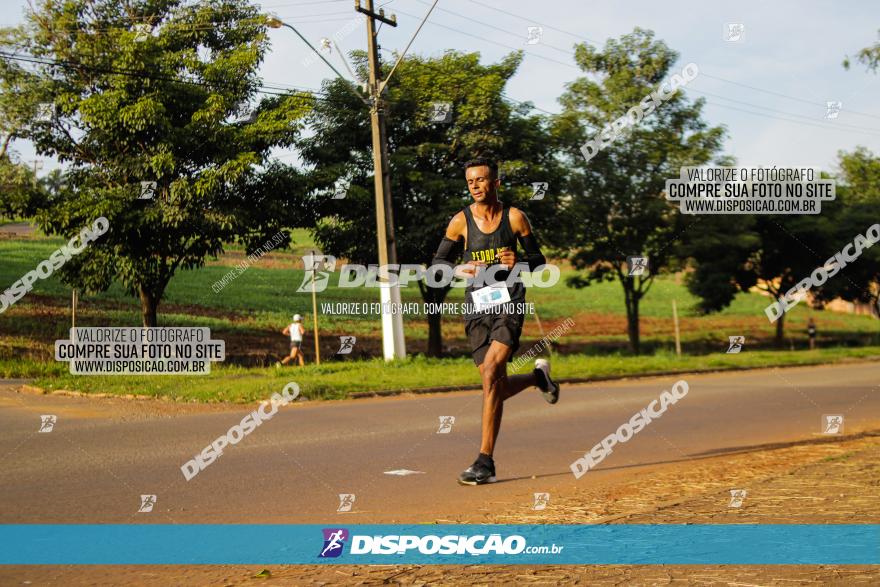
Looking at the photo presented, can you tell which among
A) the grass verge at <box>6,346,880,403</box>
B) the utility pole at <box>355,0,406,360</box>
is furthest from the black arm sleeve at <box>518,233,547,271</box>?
the utility pole at <box>355,0,406,360</box>

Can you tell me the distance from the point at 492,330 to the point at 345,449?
3074 millimetres

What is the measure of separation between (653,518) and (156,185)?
62.2 ft

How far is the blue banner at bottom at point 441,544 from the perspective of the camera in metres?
4.67

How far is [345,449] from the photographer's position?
30.7ft

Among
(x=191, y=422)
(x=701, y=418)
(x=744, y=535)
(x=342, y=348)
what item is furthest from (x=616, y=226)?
(x=744, y=535)

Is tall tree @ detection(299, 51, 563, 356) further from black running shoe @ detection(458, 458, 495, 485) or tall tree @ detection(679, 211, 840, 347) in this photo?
black running shoe @ detection(458, 458, 495, 485)

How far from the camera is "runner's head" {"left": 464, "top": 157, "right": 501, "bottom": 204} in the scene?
6.76 meters

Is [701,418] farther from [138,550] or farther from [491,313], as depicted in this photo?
[138,550]

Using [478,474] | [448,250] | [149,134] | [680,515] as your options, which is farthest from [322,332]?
[680,515]

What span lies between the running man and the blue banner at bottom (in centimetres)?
147

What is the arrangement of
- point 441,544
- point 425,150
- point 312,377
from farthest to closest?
point 425,150 < point 312,377 < point 441,544

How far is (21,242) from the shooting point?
39.4 m

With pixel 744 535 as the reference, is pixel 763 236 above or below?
above

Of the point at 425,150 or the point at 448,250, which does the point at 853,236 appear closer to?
the point at 425,150
